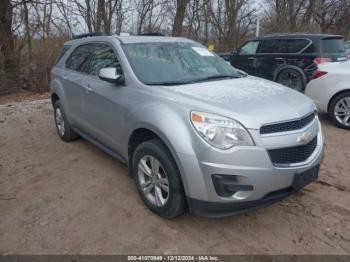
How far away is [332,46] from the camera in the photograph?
25.8 feet

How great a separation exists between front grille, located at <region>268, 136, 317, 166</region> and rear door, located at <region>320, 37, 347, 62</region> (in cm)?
564

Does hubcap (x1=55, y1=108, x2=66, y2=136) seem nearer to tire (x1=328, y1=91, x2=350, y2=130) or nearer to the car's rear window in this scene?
tire (x1=328, y1=91, x2=350, y2=130)

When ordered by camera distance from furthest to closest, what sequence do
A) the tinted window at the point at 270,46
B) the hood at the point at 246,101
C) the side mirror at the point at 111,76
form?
the tinted window at the point at 270,46
the side mirror at the point at 111,76
the hood at the point at 246,101

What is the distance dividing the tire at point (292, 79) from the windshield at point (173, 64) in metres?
4.35

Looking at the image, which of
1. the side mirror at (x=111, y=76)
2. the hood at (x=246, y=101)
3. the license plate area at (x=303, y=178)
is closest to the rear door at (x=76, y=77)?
the side mirror at (x=111, y=76)

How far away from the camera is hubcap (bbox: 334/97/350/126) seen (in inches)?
230

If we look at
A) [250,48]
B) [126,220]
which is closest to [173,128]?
[126,220]

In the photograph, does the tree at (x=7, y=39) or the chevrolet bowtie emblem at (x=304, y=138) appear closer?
the chevrolet bowtie emblem at (x=304, y=138)

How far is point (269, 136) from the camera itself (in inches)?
101

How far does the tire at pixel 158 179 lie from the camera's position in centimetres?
278

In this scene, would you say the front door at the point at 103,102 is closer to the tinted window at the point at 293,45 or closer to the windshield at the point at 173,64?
the windshield at the point at 173,64

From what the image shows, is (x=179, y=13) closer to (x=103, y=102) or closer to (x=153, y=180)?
(x=103, y=102)

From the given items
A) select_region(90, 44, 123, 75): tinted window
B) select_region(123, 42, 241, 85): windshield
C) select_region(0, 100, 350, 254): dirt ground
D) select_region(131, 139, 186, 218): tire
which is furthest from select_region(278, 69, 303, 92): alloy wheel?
select_region(131, 139, 186, 218): tire

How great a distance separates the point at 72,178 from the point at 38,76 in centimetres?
757
